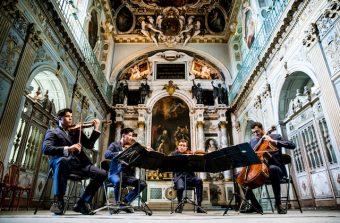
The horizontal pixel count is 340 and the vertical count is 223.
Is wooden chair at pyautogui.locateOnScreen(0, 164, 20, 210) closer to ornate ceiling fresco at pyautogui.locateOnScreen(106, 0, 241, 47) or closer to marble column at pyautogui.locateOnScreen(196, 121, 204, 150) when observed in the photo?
marble column at pyautogui.locateOnScreen(196, 121, 204, 150)

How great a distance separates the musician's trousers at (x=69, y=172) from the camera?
3.01 metres

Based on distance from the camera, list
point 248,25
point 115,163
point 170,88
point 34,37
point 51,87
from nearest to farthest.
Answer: point 115,163 → point 34,37 → point 51,87 → point 248,25 → point 170,88

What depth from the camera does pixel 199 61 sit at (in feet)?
45.2

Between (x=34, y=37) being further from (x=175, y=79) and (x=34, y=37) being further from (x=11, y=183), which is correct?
(x=175, y=79)

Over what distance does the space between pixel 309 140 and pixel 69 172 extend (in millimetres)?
5866

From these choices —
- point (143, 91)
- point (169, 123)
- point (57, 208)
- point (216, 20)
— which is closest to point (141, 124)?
point (169, 123)

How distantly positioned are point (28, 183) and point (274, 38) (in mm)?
7839

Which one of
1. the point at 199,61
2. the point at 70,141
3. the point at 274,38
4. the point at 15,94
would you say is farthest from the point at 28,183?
the point at 199,61

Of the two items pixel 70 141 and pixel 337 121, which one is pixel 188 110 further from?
pixel 70 141

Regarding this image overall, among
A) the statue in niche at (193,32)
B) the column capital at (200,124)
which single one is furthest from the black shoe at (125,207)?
the statue in niche at (193,32)

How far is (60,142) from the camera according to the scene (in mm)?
3326

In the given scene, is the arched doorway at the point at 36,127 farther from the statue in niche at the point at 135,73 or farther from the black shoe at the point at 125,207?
the statue in niche at the point at 135,73

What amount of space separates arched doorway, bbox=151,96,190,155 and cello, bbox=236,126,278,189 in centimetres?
743

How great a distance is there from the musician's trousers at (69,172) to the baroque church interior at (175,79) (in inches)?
67.8
